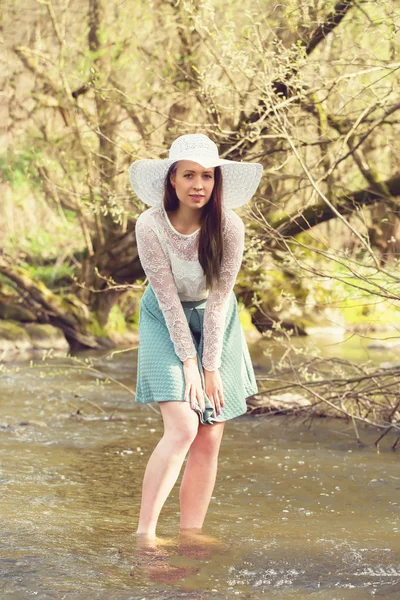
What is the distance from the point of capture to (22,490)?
5.41 meters

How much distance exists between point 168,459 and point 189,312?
27.3 inches

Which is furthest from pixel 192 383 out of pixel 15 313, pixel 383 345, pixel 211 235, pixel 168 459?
pixel 383 345

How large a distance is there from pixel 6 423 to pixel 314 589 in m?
4.91

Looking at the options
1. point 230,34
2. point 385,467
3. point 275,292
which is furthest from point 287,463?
point 275,292

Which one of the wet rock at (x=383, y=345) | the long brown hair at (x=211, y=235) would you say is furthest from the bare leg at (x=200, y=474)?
the wet rock at (x=383, y=345)

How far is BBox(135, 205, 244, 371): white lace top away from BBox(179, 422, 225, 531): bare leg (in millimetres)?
317

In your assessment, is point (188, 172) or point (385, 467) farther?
point (385, 467)

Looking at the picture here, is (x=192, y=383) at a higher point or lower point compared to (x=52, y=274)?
higher

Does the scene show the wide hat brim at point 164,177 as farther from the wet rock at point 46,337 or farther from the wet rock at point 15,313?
the wet rock at point 15,313

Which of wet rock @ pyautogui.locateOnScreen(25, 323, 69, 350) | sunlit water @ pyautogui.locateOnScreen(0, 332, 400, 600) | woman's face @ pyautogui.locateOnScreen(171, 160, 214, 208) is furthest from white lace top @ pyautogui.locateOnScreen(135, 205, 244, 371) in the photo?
wet rock @ pyautogui.locateOnScreen(25, 323, 69, 350)

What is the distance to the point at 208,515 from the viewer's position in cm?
497

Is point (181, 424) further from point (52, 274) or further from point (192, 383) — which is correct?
point (52, 274)

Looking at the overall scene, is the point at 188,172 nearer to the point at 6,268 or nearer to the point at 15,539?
A: the point at 15,539

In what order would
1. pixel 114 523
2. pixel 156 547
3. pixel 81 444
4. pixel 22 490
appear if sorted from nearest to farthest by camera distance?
1. pixel 156 547
2. pixel 114 523
3. pixel 22 490
4. pixel 81 444
